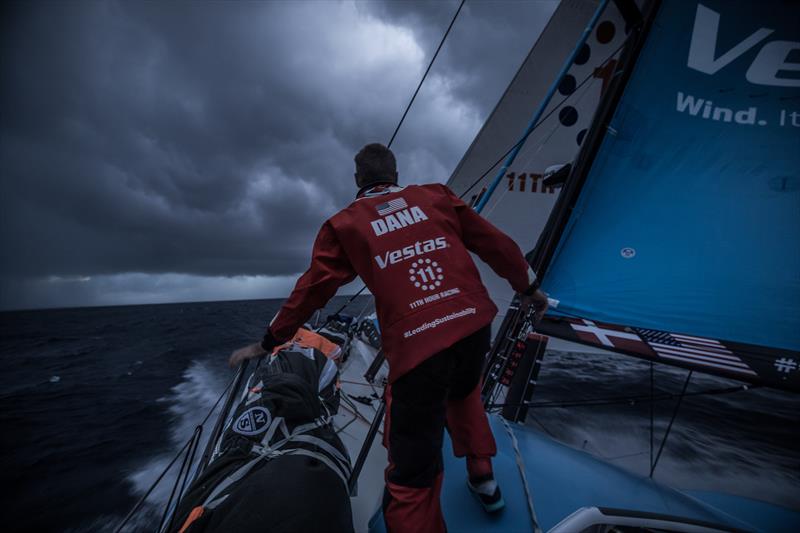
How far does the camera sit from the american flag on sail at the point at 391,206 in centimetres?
119

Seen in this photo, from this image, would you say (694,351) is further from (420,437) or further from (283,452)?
(283,452)

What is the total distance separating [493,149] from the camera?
480cm

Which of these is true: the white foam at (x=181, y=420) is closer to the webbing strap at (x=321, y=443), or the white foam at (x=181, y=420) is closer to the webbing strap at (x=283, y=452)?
the webbing strap at (x=283, y=452)

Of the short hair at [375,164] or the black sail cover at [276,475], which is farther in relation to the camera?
the short hair at [375,164]

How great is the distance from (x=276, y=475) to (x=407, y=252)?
39.8 inches

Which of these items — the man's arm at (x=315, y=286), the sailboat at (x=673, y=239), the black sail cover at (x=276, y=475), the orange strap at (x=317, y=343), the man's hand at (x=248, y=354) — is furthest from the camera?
the orange strap at (x=317, y=343)

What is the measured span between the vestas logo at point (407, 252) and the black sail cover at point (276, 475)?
890 mm

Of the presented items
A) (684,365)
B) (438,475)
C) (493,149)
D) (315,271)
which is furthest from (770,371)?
(493,149)

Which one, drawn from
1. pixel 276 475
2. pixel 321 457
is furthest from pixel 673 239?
pixel 276 475

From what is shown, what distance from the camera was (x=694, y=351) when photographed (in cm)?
160

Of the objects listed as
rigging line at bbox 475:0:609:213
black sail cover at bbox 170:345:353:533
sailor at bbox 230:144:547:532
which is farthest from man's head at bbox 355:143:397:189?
black sail cover at bbox 170:345:353:533

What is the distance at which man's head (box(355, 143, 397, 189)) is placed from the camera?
138cm

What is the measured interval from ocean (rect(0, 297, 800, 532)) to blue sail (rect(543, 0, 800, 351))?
117cm

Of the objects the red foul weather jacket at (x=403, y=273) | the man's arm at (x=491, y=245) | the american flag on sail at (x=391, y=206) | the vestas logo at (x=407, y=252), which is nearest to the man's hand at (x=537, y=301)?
the man's arm at (x=491, y=245)
